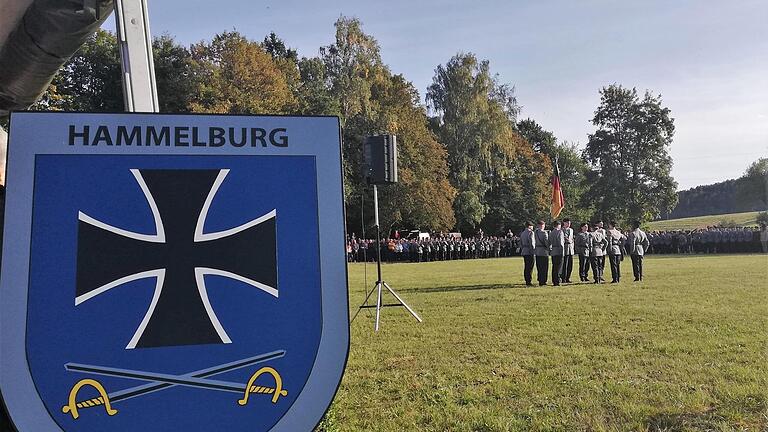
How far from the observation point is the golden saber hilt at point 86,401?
1.33 metres

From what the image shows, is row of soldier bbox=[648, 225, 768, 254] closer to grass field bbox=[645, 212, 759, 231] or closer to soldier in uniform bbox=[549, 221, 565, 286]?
→ grass field bbox=[645, 212, 759, 231]

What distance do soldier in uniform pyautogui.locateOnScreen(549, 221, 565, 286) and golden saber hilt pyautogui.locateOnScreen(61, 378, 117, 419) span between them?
1299 cm

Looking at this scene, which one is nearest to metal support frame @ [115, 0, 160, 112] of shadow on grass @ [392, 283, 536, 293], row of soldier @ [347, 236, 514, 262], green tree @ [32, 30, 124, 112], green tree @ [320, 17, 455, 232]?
shadow on grass @ [392, 283, 536, 293]

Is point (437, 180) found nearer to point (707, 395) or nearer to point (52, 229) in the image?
point (707, 395)

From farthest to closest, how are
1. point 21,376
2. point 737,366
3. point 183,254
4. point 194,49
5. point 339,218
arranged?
point 194,49 → point 737,366 → point 339,218 → point 183,254 → point 21,376

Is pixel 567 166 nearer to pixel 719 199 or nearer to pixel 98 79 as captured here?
pixel 719 199

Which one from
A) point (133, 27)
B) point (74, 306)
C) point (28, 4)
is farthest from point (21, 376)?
point (133, 27)

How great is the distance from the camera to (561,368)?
5.16 metres

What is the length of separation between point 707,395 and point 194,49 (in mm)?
32528

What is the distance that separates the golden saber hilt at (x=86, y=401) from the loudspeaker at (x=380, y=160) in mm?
5590

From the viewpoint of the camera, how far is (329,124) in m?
1.64

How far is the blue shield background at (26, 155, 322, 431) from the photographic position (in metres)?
1.35

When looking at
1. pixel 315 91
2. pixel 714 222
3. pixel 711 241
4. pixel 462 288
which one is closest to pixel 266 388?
pixel 462 288

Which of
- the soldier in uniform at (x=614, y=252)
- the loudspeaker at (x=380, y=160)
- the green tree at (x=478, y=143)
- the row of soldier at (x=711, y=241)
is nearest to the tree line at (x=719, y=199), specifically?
the green tree at (x=478, y=143)
